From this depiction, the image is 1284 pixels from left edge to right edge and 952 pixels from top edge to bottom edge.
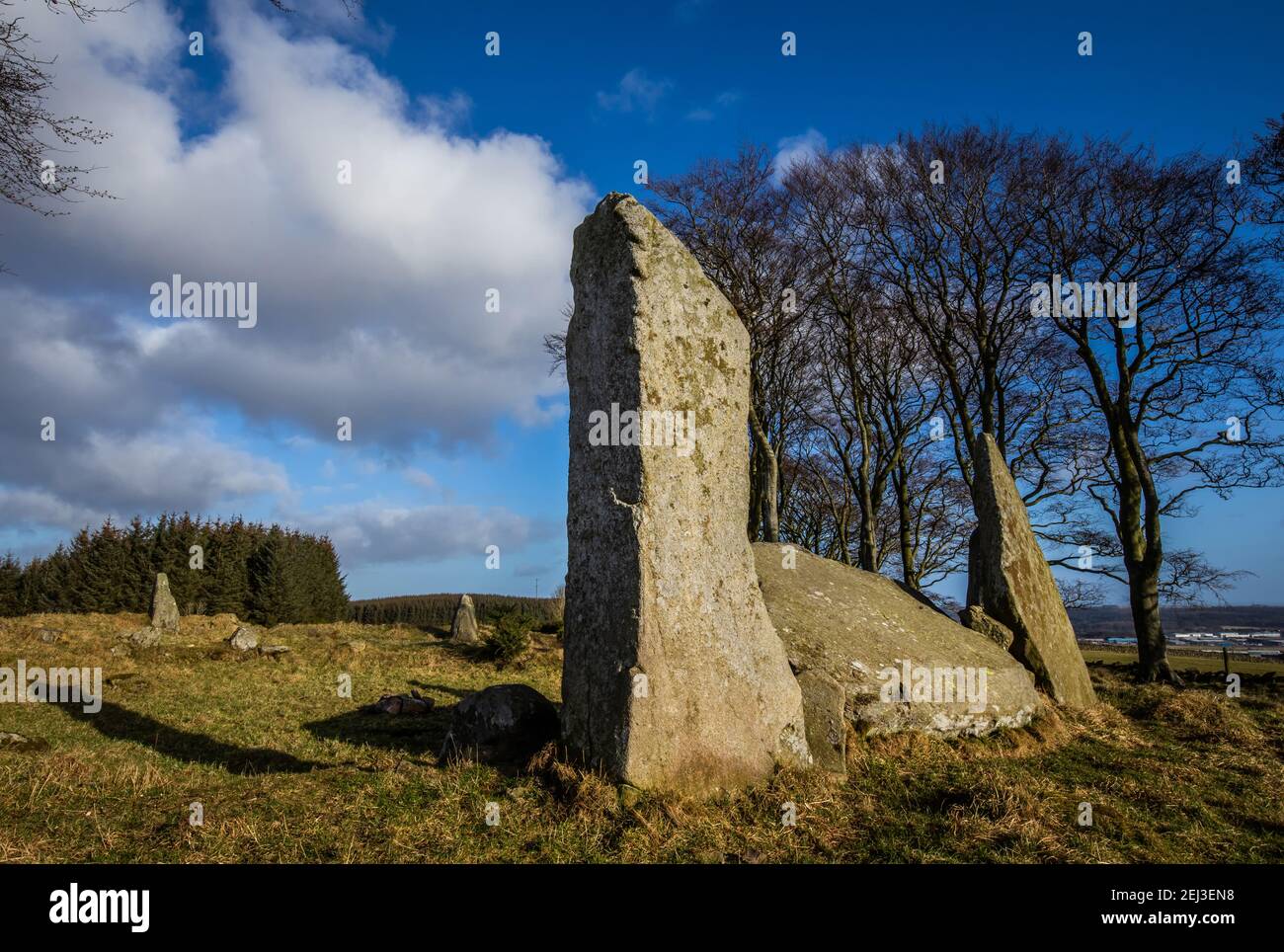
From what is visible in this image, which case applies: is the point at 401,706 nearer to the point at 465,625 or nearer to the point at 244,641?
the point at 244,641

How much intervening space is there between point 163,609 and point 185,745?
17257mm

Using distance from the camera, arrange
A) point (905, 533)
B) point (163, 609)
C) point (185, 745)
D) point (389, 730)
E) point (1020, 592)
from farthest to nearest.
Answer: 1. point (163, 609)
2. point (905, 533)
3. point (1020, 592)
4. point (389, 730)
5. point (185, 745)

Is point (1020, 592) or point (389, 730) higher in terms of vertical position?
point (1020, 592)

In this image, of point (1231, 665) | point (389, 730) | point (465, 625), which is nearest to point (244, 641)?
point (465, 625)

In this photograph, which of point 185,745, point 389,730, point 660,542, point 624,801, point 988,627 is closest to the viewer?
point 624,801

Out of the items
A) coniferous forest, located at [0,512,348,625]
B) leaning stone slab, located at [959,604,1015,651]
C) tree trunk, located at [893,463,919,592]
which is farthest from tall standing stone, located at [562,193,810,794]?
coniferous forest, located at [0,512,348,625]

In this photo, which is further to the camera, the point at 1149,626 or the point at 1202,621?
the point at 1202,621

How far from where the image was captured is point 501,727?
266 inches

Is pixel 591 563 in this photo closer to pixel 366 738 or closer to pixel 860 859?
pixel 860 859

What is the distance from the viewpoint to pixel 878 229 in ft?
60.7

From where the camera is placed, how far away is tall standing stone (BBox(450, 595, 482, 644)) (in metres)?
22.4

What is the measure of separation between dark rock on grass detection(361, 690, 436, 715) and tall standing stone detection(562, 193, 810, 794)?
5.24m

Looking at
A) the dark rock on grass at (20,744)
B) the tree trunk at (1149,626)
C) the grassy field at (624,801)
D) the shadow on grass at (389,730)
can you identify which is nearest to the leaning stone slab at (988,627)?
the grassy field at (624,801)
